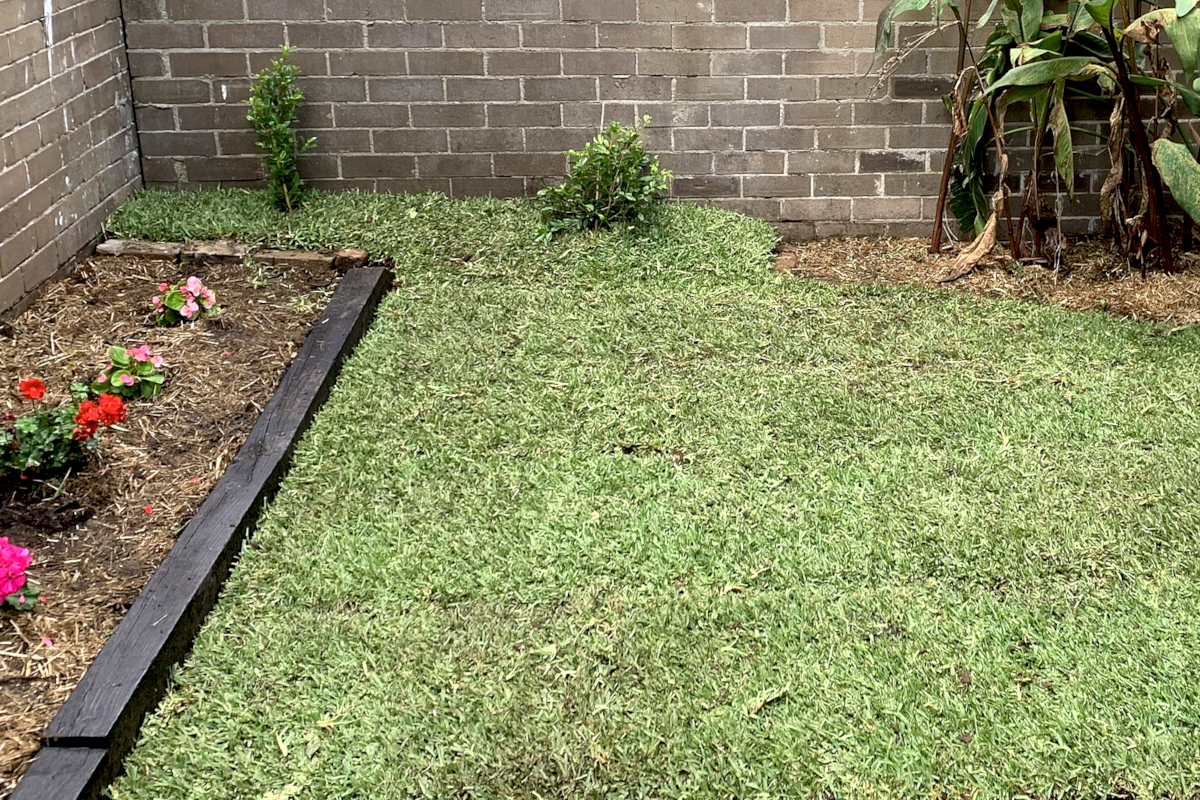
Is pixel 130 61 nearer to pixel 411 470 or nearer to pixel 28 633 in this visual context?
pixel 411 470

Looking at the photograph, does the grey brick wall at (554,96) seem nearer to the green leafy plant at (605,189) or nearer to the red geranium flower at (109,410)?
the green leafy plant at (605,189)

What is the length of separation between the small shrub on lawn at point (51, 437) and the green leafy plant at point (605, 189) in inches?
88.5

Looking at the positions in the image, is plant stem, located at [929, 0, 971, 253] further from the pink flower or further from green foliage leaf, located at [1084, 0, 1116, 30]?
the pink flower

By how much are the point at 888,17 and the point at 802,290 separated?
114 cm

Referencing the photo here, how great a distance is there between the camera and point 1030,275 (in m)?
4.80

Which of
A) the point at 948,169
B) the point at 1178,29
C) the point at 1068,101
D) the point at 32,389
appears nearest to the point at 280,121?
the point at 32,389

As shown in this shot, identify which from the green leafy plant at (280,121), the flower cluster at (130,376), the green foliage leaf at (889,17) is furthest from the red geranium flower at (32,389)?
the green foliage leaf at (889,17)

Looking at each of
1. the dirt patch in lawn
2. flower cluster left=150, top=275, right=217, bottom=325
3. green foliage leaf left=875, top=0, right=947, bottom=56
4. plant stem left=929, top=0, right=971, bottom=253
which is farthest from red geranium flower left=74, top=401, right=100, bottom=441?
plant stem left=929, top=0, right=971, bottom=253

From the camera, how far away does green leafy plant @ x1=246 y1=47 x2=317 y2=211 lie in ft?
16.2

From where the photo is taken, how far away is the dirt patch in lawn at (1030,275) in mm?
4465

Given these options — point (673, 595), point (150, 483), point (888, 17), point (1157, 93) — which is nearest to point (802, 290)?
point (888, 17)

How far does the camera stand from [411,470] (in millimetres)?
3262

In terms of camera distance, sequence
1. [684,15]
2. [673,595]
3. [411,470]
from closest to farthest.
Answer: [673,595]
[411,470]
[684,15]

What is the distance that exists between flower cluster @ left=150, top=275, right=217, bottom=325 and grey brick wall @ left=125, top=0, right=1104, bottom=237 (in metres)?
1.31
